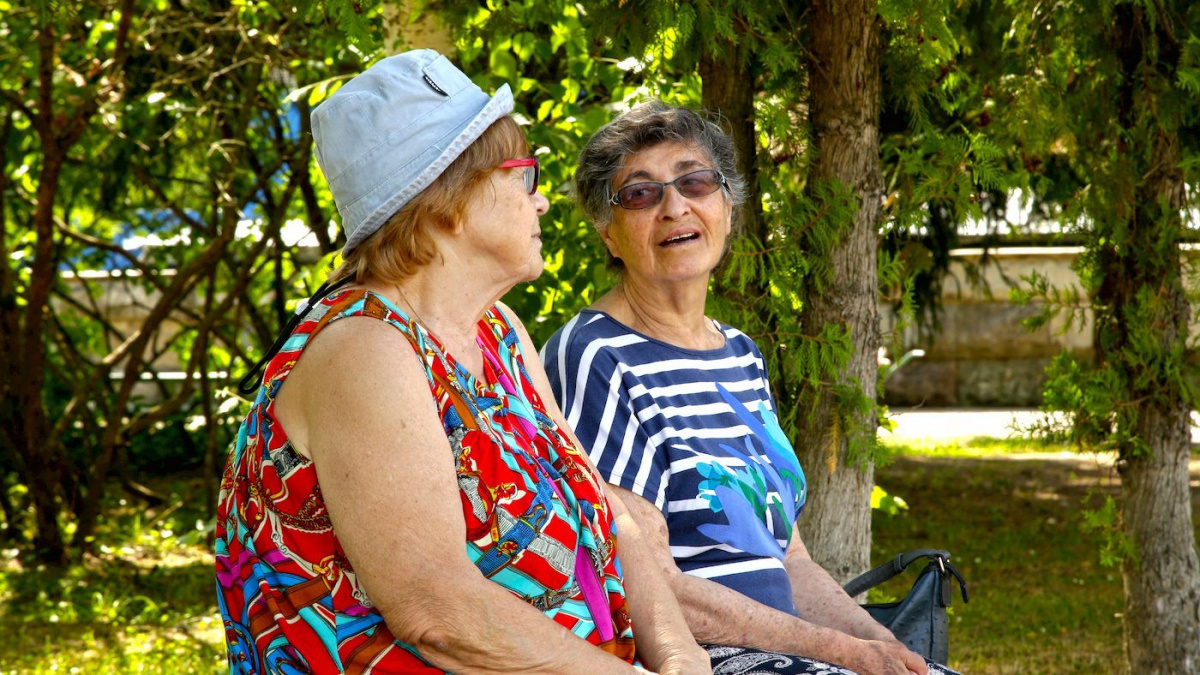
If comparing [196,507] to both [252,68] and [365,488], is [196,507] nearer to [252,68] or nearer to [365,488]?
[252,68]

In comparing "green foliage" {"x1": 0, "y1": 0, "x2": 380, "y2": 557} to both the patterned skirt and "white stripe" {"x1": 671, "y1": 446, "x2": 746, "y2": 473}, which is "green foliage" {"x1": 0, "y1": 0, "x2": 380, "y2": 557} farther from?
the patterned skirt

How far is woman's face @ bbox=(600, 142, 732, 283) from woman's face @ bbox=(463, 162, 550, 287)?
647 mm

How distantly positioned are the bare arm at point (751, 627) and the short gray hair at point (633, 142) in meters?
0.72

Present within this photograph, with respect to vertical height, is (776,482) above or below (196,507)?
above

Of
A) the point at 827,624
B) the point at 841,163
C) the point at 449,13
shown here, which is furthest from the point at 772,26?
the point at 827,624

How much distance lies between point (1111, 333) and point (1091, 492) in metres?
0.51

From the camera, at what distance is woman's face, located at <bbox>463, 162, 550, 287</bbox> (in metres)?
1.98

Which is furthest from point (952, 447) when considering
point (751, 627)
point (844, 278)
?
point (751, 627)

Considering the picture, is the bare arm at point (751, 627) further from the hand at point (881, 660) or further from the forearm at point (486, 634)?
the forearm at point (486, 634)

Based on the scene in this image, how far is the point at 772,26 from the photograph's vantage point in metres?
3.12

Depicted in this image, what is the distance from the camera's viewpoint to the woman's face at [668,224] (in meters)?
2.66

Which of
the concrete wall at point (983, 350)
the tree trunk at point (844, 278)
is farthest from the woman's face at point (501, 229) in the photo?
the concrete wall at point (983, 350)

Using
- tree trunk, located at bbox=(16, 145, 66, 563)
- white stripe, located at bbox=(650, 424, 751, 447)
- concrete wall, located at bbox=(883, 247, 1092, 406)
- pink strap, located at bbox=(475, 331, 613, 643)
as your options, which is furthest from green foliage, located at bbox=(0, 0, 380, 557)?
concrete wall, located at bbox=(883, 247, 1092, 406)

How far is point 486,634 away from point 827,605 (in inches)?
42.5
